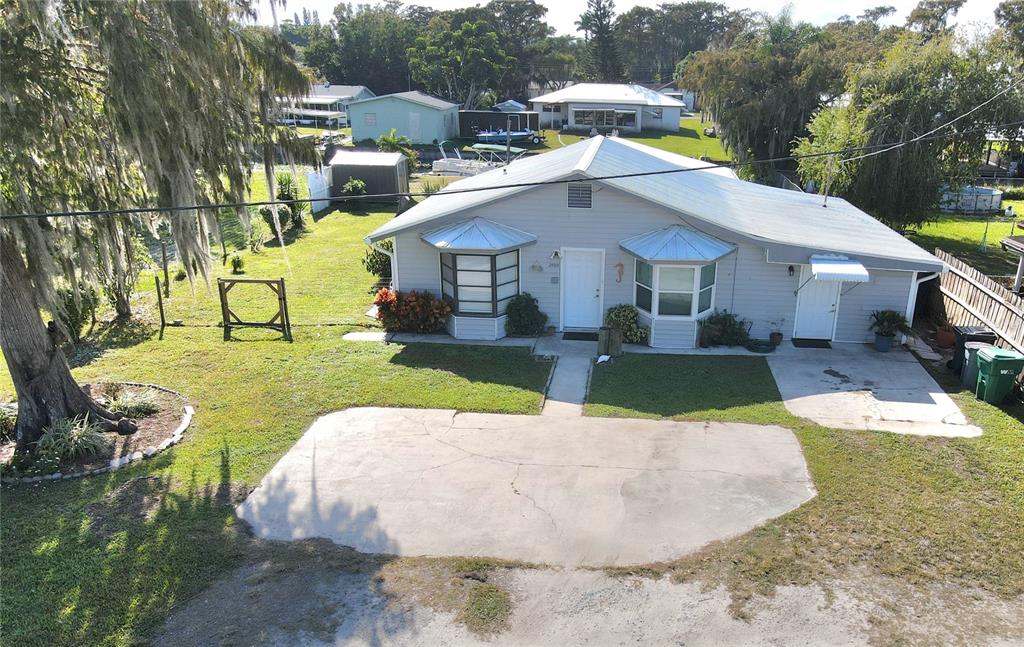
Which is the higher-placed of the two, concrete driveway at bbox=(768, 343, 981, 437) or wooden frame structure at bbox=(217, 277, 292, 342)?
wooden frame structure at bbox=(217, 277, 292, 342)

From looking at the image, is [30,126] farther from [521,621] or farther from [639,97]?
[639,97]

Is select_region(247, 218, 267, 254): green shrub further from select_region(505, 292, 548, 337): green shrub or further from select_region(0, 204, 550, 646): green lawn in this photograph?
select_region(505, 292, 548, 337): green shrub

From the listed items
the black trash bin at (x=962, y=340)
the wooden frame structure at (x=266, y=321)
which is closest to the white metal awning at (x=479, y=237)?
the wooden frame structure at (x=266, y=321)

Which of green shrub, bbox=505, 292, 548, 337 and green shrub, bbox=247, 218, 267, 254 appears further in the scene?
green shrub, bbox=247, 218, 267, 254

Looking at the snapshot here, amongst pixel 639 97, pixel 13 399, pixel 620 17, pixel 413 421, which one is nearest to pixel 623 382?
pixel 413 421

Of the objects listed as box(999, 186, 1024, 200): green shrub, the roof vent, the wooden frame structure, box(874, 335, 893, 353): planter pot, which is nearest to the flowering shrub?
the wooden frame structure

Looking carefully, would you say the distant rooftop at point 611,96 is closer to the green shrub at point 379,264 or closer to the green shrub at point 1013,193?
the green shrub at point 1013,193
